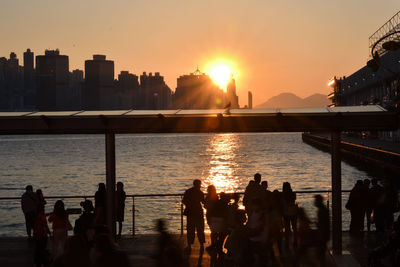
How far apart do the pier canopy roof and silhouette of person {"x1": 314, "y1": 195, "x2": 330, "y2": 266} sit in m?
1.76

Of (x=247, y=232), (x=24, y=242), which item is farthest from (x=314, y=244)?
(x=24, y=242)

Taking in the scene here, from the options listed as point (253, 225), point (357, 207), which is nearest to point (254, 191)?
point (253, 225)

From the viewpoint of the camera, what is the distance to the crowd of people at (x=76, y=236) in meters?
6.61

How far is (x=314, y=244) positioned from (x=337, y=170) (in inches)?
80.7

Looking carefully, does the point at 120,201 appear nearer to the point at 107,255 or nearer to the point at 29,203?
the point at 29,203

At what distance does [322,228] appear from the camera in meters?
10.1

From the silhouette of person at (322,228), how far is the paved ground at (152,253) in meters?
0.63

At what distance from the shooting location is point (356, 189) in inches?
551

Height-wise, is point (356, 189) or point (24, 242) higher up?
point (356, 189)

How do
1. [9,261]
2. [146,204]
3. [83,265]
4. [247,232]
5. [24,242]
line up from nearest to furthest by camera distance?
[83,265] → [247,232] → [9,261] → [24,242] → [146,204]

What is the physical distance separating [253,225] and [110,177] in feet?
12.8

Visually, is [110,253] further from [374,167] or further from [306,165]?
[306,165]

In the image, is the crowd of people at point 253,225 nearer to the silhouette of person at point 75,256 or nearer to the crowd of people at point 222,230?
the crowd of people at point 222,230

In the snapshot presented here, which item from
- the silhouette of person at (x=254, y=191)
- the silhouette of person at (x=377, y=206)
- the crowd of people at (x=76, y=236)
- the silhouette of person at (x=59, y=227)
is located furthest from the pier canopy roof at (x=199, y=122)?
the silhouette of person at (x=377, y=206)
